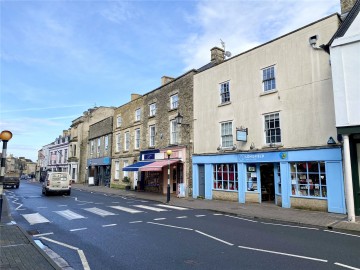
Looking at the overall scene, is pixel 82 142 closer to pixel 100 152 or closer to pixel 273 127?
pixel 100 152

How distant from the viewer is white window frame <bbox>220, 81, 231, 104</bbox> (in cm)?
1908

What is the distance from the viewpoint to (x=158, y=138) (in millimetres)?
25531

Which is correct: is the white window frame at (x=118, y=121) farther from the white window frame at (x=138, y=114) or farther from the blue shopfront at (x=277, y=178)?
the blue shopfront at (x=277, y=178)

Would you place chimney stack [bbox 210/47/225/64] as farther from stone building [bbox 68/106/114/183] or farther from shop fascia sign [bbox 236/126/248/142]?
stone building [bbox 68/106/114/183]

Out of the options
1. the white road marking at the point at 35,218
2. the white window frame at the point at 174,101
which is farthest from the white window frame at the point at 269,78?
the white road marking at the point at 35,218

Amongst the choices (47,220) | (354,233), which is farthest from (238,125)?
(47,220)

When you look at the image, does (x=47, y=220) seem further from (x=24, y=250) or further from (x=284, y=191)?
(x=284, y=191)

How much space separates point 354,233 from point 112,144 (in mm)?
28933

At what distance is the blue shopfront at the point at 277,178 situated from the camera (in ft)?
43.2

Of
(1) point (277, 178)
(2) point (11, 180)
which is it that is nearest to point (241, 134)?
(1) point (277, 178)

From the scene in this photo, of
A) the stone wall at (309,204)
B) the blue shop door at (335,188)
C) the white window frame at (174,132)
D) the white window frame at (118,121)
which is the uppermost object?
the white window frame at (118,121)

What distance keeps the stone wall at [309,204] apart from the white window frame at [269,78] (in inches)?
247

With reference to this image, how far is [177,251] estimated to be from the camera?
6.93 m

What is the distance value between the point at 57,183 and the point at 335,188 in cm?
1913
